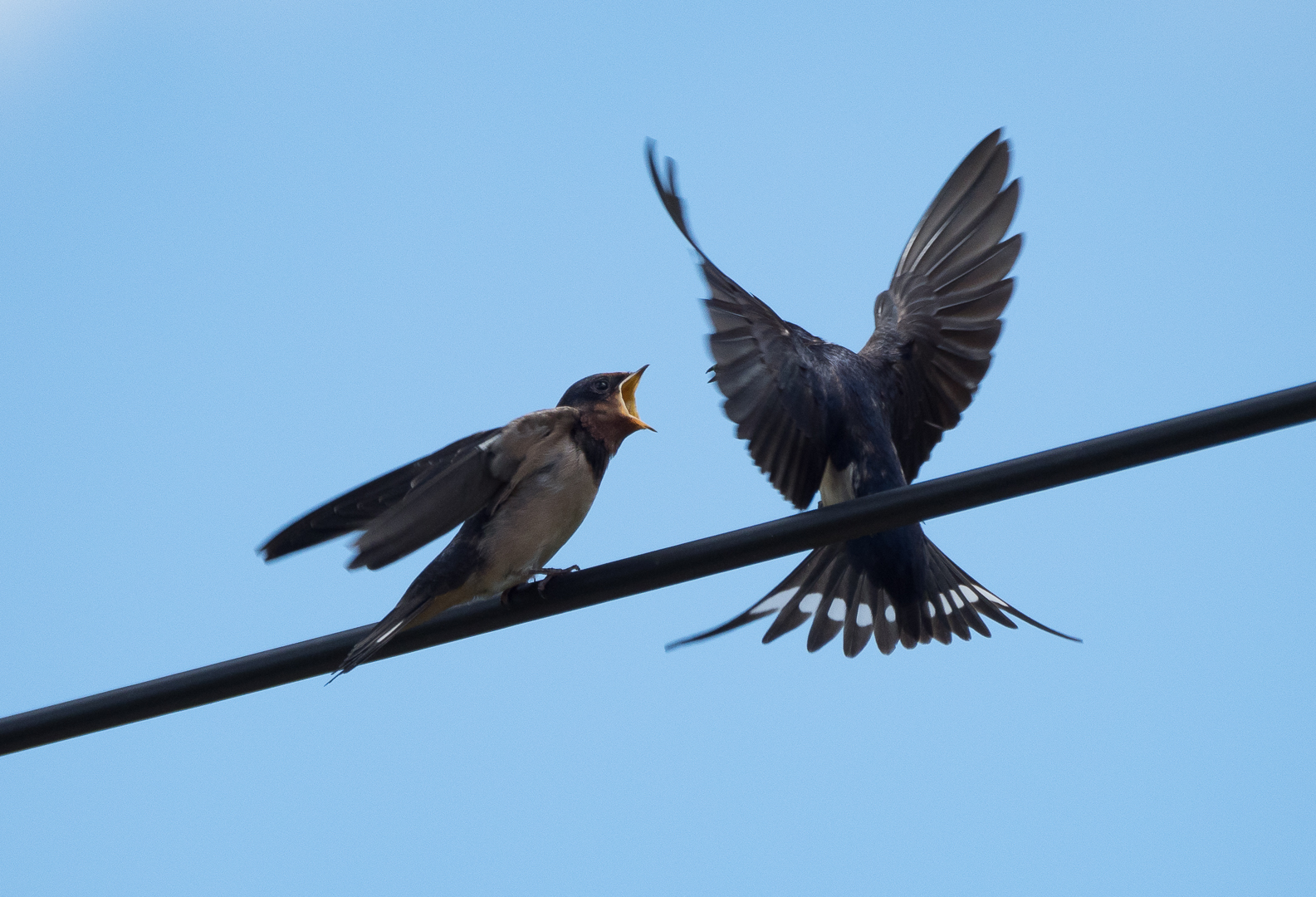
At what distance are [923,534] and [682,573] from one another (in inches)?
78.7

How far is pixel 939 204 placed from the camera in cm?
571

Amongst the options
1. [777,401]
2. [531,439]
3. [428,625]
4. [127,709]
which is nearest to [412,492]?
[531,439]

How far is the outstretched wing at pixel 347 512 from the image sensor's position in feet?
12.2

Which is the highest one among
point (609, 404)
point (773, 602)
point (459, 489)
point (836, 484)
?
point (836, 484)

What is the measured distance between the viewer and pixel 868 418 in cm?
460

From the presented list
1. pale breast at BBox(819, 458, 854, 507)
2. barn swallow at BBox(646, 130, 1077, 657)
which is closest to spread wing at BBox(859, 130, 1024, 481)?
barn swallow at BBox(646, 130, 1077, 657)

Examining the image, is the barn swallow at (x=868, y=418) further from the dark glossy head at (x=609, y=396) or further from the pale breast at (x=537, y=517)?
the pale breast at (x=537, y=517)

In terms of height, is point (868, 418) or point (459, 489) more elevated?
point (868, 418)

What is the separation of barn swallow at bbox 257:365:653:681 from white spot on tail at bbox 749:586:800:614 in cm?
95

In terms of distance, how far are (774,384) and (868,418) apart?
0.41 metres

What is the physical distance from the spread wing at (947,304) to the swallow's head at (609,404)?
1.18 m

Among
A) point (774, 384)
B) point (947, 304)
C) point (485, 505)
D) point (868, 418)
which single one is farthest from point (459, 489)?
point (947, 304)

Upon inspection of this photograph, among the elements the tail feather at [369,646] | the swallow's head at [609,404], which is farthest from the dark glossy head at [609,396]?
the tail feather at [369,646]

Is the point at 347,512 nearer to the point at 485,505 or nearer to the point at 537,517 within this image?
the point at 485,505
